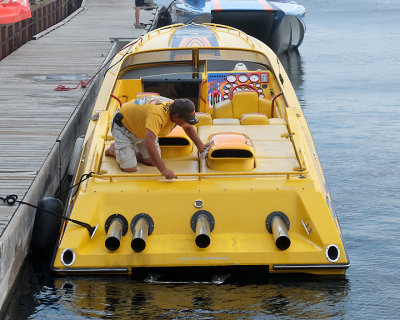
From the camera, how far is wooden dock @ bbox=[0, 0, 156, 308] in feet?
21.7

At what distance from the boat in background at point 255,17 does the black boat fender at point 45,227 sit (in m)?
12.8

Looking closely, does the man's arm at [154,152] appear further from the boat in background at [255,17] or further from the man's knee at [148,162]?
the boat in background at [255,17]

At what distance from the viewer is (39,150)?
27.7 ft

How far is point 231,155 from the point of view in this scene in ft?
21.8

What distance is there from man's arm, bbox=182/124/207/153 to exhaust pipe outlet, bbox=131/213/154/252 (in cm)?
89

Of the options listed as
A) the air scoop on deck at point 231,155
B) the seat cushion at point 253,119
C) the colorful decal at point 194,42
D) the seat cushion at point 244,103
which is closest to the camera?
the air scoop on deck at point 231,155

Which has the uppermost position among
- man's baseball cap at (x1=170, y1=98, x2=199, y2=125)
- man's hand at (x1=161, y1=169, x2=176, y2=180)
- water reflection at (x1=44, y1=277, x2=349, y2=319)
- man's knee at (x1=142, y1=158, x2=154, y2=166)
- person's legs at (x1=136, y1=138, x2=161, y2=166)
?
man's baseball cap at (x1=170, y1=98, x2=199, y2=125)

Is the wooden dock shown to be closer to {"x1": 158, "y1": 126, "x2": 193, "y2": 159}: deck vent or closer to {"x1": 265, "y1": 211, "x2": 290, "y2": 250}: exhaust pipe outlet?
{"x1": 158, "y1": 126, "x2": 193, "y2": 159}: deck vent

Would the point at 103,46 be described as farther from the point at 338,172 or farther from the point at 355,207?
the point at 355,207

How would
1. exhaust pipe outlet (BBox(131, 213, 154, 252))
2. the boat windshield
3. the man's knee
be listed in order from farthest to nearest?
the boat windshield
the man's knee
exhaust pipe outlet (BBox(131, 213, 154, 252))

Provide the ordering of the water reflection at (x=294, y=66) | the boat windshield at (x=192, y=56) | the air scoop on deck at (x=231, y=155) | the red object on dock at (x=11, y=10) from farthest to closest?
the water reflection at (x=294, y=66)
the red object on dock at (x=11, y=10)
the boat windshield at (x=192, y=56)
the air scoop on deck at (x=231, y=155)

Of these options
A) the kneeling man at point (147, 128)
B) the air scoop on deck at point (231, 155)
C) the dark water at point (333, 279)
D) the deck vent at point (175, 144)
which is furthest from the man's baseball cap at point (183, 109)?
the dark water at point (333, 279)

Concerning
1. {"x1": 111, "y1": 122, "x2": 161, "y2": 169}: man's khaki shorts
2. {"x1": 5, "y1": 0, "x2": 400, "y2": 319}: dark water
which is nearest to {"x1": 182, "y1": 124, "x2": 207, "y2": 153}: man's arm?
{"x1": 111, "y1": 122, "x2": 161, "y2": 169}: man's khaki shorts

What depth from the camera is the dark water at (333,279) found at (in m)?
5.96
